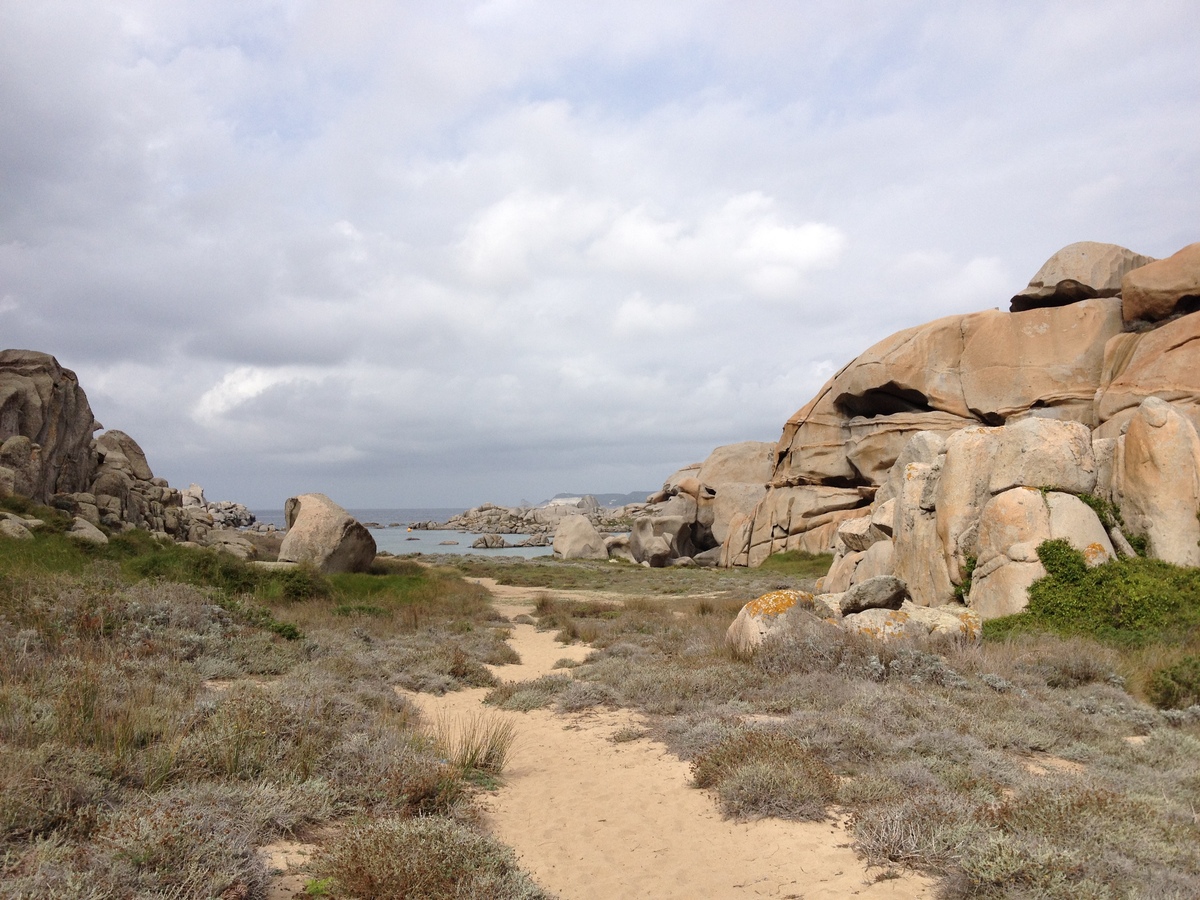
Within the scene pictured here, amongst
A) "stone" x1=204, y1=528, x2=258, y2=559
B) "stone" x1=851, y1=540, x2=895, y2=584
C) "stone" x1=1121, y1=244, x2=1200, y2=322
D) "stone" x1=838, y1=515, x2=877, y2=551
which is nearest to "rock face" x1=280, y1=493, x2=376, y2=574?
"stone" x1=204, y1=528, x2=258, y2=559

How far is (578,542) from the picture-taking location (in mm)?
51625

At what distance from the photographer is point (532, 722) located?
9562 mm

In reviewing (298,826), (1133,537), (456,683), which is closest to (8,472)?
(456,683)

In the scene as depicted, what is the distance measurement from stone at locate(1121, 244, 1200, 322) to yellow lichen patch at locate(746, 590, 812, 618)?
23.7 m

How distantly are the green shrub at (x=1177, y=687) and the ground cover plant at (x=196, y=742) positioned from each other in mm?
8240

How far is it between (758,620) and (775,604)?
1.49ft

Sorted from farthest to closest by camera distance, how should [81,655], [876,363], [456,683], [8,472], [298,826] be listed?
[876,363] < [8,472] < [456,683] < [81,655] < [298,826]

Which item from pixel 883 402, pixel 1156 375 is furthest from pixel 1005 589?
pixel 883 402

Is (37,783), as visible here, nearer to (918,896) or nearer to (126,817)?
(126,817)

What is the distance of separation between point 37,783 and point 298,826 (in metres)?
1.67

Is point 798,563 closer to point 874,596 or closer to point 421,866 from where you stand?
point 874,596

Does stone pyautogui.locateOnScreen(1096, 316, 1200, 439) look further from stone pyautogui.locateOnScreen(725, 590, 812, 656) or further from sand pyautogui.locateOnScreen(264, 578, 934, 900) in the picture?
sand pyautogui.locateOnScreen(264, 578, 934, 900)

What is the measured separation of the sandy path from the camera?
4.96 metres

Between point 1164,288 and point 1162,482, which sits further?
point 1164,288
